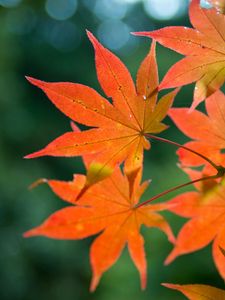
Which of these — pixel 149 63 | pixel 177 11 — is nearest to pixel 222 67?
pixel 149 63

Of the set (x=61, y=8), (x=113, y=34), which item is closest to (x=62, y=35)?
(x=61, y=8)

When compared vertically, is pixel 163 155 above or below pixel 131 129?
below

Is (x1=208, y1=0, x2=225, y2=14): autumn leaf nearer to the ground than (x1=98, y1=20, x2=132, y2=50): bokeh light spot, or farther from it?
farther from it

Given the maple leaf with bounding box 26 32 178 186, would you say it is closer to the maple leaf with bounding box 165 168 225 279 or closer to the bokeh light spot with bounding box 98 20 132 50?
the maple leaf with bounding box 165 168 225 279

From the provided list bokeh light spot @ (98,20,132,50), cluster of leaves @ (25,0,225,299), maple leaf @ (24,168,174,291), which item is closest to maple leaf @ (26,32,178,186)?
cluster of leaves @ (25,0,225,299)

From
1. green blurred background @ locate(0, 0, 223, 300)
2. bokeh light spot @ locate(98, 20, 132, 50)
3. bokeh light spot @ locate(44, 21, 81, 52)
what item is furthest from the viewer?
bokeh light spot @ locate(98, 20, 132, 50)

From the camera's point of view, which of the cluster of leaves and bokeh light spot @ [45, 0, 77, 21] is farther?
bokeh light spot @ [45, 0, 77, 21]

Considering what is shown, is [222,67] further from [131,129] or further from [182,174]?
[182,174]
